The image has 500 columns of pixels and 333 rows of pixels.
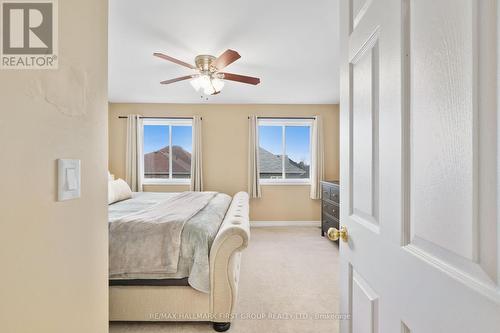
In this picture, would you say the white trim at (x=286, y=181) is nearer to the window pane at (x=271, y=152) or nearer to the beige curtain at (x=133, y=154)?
the window pane at (x=271, y=152)

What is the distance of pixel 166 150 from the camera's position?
4879mm

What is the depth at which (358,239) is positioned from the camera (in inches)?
34.2

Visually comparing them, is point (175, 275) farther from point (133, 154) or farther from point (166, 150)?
point (166, 150)

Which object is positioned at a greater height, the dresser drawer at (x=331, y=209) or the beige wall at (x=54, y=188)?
the beige wall at (x=54, y=188)

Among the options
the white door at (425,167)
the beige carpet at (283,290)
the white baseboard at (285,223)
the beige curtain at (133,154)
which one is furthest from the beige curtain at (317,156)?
the white door at (425,167)

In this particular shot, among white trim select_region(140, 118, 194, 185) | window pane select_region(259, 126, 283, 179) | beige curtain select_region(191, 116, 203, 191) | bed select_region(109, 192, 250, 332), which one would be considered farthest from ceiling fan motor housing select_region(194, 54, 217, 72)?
window pane select_region(259, 126, 283, 179)

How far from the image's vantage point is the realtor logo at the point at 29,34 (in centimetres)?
58

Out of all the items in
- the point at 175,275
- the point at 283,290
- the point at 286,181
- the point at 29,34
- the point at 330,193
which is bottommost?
the point at 283,290

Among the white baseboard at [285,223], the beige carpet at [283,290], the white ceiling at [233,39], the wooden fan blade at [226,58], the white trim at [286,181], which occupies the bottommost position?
the beige carpet at [283,290]

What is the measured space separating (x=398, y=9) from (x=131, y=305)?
2.18 m

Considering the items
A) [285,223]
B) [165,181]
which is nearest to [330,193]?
[285,223]

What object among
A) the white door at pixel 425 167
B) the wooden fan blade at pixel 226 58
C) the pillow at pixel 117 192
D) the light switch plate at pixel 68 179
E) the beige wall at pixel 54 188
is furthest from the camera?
the pillow at pixel 117 192

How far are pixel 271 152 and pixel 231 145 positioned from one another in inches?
33.3

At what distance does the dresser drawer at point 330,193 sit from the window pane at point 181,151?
263 centimetres
